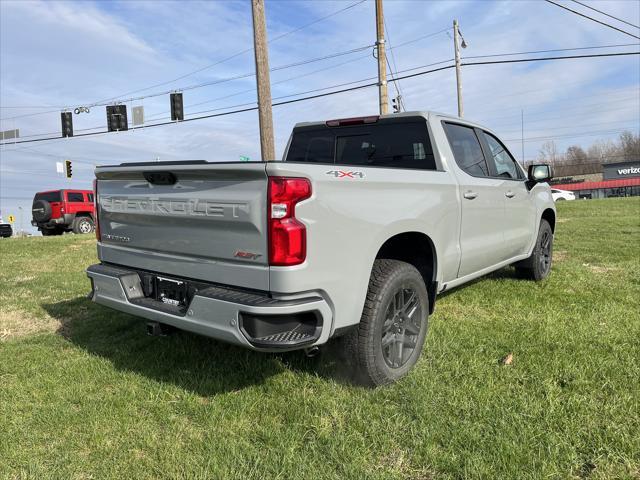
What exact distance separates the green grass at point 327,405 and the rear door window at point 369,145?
1.52 m

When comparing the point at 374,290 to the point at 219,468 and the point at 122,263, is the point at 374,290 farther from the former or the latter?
the point at 122,263

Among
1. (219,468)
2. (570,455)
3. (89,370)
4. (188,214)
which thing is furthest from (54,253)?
(570,455)

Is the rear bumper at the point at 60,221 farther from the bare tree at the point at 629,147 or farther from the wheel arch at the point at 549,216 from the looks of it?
the bare tree at the point at 629,147

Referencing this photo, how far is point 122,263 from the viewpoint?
12.1 ft

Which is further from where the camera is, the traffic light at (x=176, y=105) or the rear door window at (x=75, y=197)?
the traffic light at (x=176, y=105)

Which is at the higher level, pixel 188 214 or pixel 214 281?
pixel 188 214

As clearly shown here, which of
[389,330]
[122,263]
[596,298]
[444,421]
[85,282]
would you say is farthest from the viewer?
[85,282]

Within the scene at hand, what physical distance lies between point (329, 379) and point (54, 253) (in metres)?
9.94

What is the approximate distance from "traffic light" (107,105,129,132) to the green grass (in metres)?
26.0

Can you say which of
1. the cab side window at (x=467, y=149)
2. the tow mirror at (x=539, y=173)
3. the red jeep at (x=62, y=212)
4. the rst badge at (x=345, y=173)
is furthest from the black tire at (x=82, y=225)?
the rst badge at (x=345, y=173)

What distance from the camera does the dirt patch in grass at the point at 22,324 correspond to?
4867 mm

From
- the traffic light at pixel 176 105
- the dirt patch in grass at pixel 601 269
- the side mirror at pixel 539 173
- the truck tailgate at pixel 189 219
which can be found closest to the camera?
the truck tailgate at pixel 189 219

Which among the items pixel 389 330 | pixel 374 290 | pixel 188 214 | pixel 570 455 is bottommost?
pixel 570 455

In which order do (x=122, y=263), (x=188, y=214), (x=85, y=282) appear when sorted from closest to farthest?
(x=188, y=214) → (x=122, y=263) → (x=85, y=282)
